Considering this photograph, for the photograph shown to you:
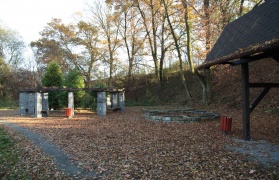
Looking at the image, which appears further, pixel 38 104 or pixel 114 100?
pixel 114 100

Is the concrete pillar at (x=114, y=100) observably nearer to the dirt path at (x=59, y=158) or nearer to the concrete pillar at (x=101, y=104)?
the concrete pillar at (x=101, y=104)

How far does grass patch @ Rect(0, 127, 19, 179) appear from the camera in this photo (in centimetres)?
503

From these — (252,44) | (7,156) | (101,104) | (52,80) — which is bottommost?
(7,156)

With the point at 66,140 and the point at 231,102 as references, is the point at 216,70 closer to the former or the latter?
the point at 231,102

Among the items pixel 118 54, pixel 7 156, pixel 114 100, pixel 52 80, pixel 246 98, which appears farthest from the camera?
pixel 118 54

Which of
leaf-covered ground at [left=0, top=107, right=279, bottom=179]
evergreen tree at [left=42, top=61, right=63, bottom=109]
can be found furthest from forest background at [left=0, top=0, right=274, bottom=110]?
leaf-covered ground at [left=0, top=107, right=279, bottom=179]

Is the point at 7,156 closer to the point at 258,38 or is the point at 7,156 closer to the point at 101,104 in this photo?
the point at 258,38

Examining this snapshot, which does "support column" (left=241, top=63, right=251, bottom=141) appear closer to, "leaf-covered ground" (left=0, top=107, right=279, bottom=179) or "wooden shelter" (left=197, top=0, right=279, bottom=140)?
"wooden shelter" (left=197, top=0, right=279, bottom=140)

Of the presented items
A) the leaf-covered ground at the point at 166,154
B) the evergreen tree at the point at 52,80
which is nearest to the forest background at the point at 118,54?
the evergreen tree at the point at 52,80

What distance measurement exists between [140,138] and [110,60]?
2047 centimetres

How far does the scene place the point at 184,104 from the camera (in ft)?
69.2

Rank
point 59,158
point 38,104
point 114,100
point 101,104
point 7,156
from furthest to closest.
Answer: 1. point 114,100
2. point 101,104
3. point 38,104
4. point 7,156
5. point 59,158

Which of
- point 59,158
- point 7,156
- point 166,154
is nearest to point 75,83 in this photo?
point 7,156

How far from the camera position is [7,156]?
20.4 feet
